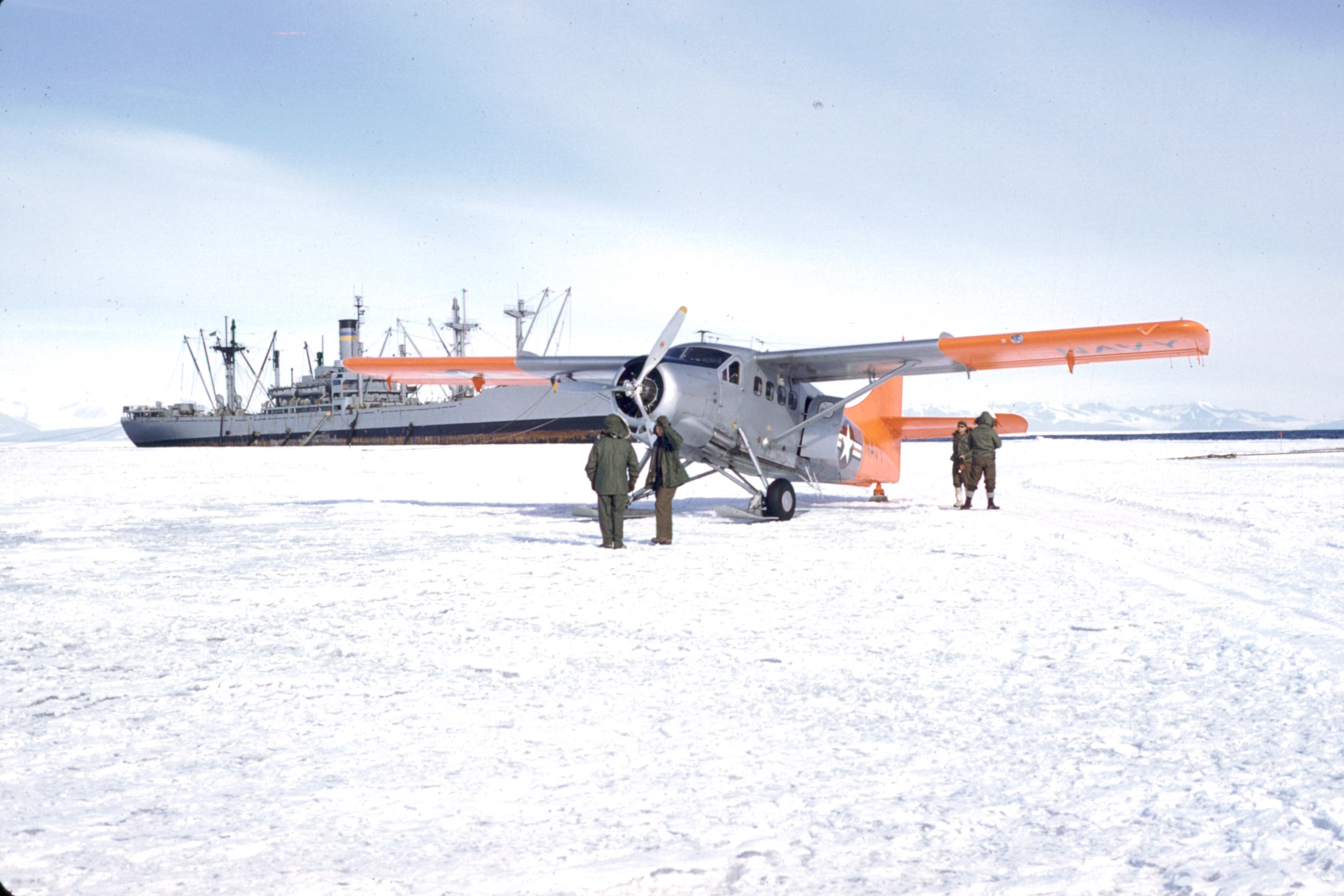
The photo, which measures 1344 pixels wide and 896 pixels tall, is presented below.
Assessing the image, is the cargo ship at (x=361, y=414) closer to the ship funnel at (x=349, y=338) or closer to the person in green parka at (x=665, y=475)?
the ship funnel at (x=349, y=338)

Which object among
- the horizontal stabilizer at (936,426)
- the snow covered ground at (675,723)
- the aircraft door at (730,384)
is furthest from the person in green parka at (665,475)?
the horizontal stabilizer at (936,426)

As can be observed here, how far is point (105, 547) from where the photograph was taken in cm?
1189

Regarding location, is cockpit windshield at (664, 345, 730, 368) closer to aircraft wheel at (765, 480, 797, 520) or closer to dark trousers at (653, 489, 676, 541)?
aircraft wheel at (765, 480, 797, 520)

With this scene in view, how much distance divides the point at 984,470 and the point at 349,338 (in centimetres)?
9435

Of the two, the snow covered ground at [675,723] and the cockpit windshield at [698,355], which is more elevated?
the cockpit windshield at [698,355]

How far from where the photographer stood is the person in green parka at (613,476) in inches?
451

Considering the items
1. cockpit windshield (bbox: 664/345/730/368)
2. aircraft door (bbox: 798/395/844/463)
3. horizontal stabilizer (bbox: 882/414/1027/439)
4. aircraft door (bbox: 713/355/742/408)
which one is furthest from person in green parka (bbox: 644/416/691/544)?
horizontal stabilizer (bbox: 882/414/1027/439)

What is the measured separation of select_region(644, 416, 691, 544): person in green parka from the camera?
1201 centimetres

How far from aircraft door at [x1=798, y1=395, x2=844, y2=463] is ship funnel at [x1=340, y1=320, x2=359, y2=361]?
9036 cm

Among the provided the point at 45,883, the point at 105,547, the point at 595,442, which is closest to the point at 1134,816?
the point at 45,883

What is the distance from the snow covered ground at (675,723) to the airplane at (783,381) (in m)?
3.95

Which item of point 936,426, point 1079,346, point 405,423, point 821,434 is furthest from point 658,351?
point 405,423

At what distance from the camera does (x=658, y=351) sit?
44.9ft

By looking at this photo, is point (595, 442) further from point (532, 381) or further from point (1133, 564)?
point (532, 381)
